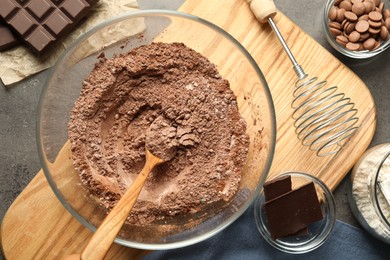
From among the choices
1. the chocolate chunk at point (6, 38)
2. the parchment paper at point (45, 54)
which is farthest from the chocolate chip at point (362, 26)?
the chocolate chunk at point (6, 38)

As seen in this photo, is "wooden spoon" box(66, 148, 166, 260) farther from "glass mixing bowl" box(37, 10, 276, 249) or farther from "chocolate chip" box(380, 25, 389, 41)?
"chocolate chip" box(380, 25, 389, 41)

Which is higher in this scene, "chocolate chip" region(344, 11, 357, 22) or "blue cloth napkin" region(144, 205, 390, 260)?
"chocolate chip" region(344, 11, 357, 22)

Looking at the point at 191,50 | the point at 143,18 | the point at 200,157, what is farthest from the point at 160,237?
the point at 143,18

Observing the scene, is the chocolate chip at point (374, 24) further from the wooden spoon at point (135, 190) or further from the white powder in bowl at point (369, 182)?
the wooden spoon at point (135, 190)

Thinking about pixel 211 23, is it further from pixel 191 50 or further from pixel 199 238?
pixel 199 238

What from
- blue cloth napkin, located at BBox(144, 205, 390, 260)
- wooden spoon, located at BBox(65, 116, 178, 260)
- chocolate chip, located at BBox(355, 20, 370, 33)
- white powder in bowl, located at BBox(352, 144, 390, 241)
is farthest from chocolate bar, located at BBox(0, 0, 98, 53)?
white powder in bowl, located at BBox(352, 144, 390, 241)

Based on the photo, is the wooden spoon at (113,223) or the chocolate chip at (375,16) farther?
the chocolate chip at (375,16)
